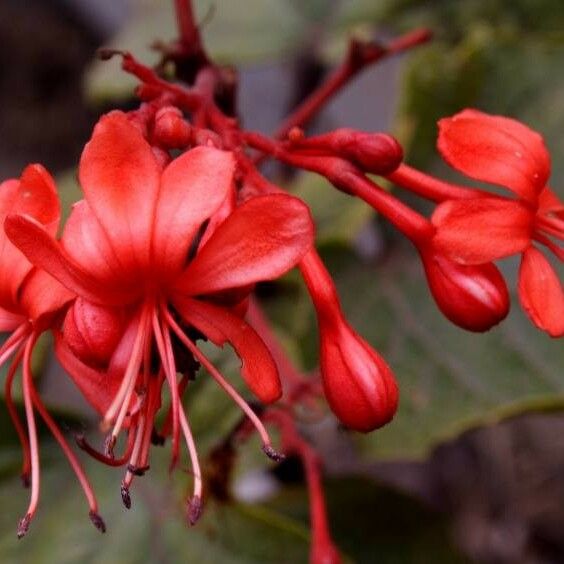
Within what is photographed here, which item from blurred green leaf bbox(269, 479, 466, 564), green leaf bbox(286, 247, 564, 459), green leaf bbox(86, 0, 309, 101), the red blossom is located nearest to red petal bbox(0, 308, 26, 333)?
the red blossom

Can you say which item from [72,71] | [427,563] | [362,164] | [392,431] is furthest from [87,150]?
[72,71]

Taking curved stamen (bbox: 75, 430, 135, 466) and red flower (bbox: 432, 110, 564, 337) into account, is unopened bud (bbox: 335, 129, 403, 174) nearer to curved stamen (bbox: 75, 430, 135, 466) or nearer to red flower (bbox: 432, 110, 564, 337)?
red flower (bbox: 432, 110, 564, 337)

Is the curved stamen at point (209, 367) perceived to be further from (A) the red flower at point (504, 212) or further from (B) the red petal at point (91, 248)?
(A) the red flower at point (504, 212)

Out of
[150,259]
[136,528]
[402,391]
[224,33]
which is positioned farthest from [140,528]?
[224,33]

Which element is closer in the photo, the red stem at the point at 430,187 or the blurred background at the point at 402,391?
the red stem at the point at 430,187

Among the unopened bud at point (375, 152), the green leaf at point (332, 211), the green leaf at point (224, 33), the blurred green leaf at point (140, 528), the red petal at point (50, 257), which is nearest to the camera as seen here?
the red petal at point (50, 257)

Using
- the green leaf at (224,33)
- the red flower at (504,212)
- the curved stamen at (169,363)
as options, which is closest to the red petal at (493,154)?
the red flower at (504,212)
